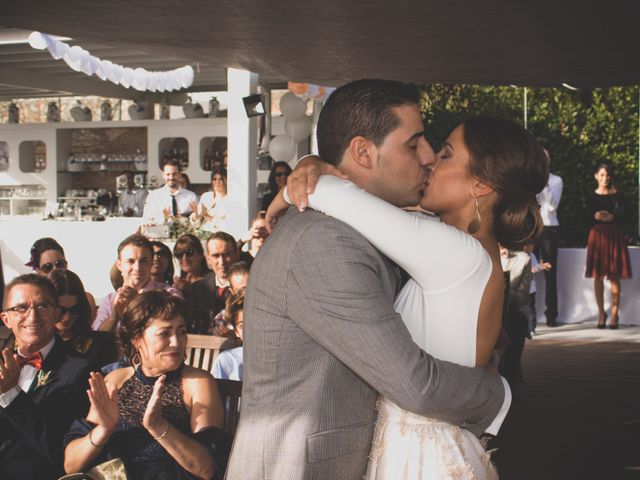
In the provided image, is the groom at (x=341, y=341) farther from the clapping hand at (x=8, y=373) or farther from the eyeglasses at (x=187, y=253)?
the eyeglasses at (x=187, y=253)

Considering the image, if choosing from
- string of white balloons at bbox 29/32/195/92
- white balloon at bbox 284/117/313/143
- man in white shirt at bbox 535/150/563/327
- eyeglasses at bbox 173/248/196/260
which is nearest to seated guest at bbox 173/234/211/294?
eyeglasses at bbox 173/248/196/260

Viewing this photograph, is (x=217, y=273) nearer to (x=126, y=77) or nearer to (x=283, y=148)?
(x=126, y=77)

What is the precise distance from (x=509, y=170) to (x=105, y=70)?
22.9 feet

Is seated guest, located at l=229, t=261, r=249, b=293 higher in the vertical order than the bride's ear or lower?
lower

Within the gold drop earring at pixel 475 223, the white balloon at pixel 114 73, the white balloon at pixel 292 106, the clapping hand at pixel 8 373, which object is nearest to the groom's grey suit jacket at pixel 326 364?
the gold drop earring at pixel 475 223

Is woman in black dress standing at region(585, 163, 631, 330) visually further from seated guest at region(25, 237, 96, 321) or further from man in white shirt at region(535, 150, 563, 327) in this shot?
seated guest at region(25, 237, 96, 321)

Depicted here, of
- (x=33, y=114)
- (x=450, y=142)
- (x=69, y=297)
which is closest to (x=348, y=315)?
(x=450, y=142)

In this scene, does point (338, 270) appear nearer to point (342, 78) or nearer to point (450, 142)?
point (450, 142)

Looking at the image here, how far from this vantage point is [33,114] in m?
17.6

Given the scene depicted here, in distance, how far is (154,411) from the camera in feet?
7.55

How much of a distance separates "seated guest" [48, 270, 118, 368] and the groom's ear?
221 centimetres

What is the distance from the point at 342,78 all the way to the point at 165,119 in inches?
311

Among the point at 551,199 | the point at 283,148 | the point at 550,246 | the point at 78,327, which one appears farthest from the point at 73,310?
the point at 283,148

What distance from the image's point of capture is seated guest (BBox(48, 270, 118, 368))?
11.7 ft
